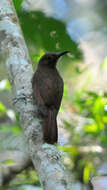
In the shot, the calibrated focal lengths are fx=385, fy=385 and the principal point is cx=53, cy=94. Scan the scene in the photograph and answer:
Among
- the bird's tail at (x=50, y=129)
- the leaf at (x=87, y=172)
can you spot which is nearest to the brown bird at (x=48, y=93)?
the bird's tail at (x=50, y=129)

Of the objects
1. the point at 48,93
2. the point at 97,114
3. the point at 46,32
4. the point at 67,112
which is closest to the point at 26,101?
the point at 48,93

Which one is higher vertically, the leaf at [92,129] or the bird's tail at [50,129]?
the bird's tail at [50,129]

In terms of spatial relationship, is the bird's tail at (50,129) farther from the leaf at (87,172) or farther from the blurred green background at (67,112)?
the leaf at (87,172)

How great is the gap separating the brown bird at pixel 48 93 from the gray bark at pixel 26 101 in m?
0.12

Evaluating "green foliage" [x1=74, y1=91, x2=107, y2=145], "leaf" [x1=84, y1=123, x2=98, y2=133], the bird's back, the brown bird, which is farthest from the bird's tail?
"leaf" [x1=84, y1=123, x2=98, y2=133]

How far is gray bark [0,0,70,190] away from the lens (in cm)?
215

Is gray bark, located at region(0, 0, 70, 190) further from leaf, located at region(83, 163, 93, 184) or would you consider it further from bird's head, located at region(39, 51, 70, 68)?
leaf, located at region(83, 163, 93, 184)

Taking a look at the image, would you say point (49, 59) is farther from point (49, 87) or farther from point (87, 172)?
point (87, 172)

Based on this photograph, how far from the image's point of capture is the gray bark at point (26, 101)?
2.15 m

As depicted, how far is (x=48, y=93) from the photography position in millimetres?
3326

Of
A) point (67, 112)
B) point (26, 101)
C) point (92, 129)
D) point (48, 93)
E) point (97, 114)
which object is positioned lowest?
point (67, 112)

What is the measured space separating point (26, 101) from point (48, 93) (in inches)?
21.6

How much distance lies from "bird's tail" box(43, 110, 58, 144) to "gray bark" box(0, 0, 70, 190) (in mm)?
42

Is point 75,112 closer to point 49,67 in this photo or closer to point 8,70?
point 49,67
